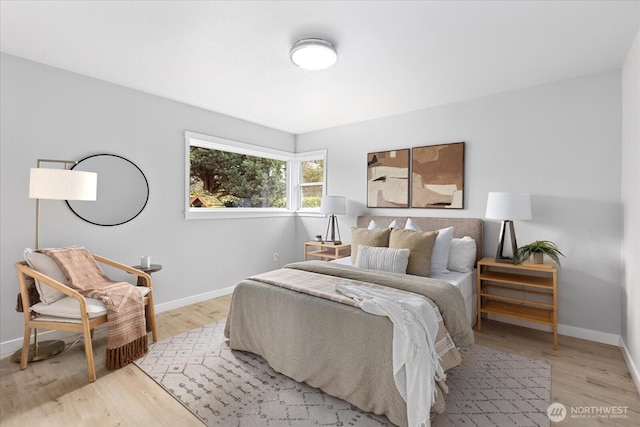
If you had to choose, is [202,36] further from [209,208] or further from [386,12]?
[209,208]

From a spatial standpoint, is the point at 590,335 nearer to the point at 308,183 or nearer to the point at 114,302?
the point at 308,183

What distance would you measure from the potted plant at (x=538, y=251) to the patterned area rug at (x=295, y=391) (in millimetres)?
954

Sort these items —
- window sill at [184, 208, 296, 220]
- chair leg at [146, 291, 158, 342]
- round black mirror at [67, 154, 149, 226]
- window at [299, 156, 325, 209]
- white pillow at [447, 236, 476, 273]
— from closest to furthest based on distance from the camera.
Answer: chair leg at [146, 291, 158, 342]
round black mirror at [67, 154, 149, 226]
white pillow at [447, 236, 476, 273]
window sill at [184, 208, 296, 220]
window at [299, 156, 325, 209]

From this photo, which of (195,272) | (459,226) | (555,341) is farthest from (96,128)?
(555,341)

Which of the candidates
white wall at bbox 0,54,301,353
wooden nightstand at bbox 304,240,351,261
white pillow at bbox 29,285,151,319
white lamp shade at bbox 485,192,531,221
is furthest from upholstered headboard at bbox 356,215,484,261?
white pillow at bbox 29,285,151,319

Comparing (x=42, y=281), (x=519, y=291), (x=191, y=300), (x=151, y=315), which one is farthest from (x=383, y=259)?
(x=42, y=281)

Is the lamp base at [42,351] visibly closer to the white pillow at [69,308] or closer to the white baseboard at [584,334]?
the white pillow at [69,308]

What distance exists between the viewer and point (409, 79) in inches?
120

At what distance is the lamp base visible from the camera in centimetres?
247

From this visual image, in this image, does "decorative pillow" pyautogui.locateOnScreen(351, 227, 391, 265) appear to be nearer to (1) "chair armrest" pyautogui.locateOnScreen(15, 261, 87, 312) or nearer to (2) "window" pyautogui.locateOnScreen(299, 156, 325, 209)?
(2) "window" pyautogui.locateOnScreen(299, 156, 325, 209)

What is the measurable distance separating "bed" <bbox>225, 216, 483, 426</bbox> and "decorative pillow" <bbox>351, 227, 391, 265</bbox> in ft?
1.92

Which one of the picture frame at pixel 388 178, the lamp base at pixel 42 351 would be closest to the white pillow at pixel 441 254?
the picture frame at pixel 388 178

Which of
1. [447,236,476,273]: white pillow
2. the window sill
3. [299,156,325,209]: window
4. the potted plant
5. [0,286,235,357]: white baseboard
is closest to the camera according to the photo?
[0,286,235,357]: white baseboard

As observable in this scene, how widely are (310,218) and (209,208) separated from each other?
1648mm
